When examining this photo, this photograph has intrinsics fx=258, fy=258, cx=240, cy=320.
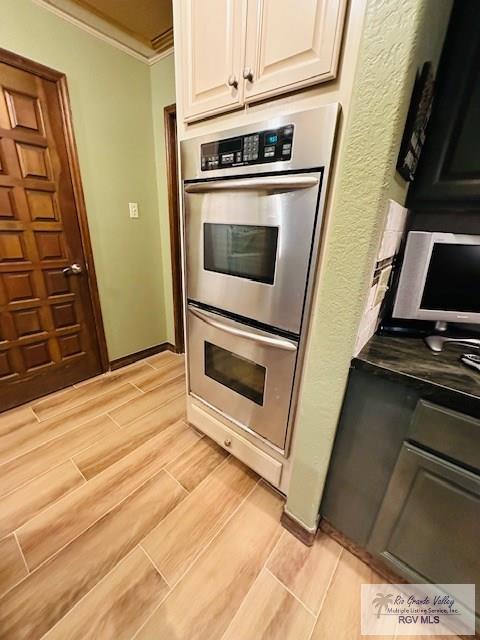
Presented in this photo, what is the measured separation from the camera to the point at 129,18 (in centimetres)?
162

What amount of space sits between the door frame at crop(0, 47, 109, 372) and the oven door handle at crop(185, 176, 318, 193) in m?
1.20

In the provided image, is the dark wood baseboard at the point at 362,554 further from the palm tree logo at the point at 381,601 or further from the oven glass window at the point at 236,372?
the oven glass window at the point at 236,372

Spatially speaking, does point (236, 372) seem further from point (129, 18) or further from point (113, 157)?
point (129, 18)

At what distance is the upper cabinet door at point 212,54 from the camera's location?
0.87 metres

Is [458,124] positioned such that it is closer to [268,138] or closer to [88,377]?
[268,138]

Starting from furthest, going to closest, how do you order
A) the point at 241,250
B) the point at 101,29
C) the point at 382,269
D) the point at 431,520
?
1. the point at 101,29
2. the point at 241,250
3. the point at 382,269
4. the point at 431,520

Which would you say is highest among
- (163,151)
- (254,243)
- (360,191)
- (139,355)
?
(163,151)

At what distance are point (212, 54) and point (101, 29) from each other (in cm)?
142

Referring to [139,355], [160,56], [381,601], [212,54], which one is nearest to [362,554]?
[381,601]

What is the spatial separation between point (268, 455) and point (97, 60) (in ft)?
8.77

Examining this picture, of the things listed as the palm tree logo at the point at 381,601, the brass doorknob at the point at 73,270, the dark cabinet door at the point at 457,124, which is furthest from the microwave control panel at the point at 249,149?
the palm tree logo at the point at 381,601

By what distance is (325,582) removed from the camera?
101cm

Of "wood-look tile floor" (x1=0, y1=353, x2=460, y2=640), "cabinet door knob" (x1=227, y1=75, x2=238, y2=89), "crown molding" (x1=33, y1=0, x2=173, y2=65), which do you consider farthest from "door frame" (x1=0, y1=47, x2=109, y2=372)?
"cabinet door knob" (x1=227, y1=75, x2=238, y2=89)

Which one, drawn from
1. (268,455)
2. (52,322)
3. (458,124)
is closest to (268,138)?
(458,124)
